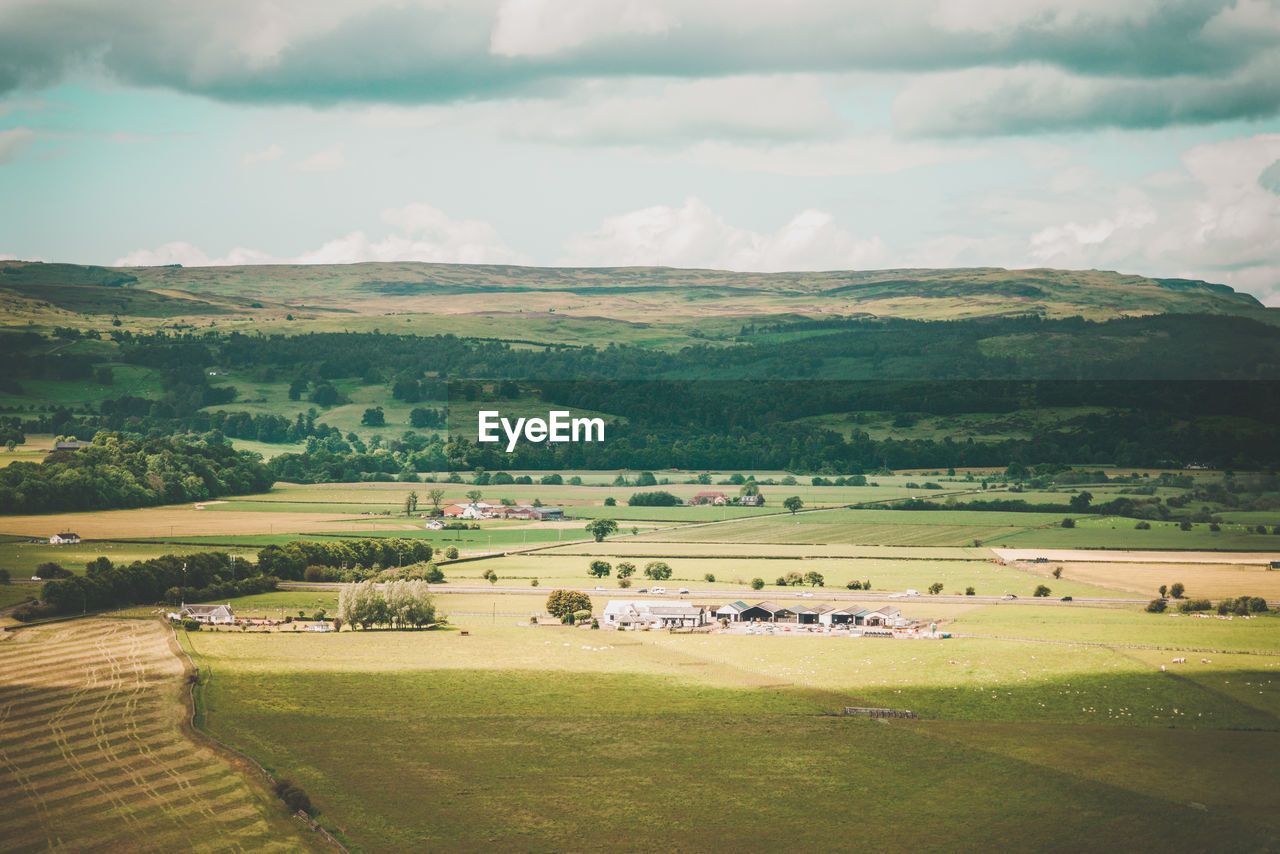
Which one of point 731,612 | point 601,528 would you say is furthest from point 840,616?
point 601,528

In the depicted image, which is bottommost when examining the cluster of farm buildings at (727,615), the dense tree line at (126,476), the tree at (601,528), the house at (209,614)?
the house at (209,614)

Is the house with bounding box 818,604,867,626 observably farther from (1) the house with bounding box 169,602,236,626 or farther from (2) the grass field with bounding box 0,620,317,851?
(2) the grass field with bounding box 0,620,317,851

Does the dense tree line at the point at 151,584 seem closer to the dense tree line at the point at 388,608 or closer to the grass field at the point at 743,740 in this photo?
the grass field at the point at 743,740

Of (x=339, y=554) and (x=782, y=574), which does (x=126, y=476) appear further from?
(x=782, y=574)

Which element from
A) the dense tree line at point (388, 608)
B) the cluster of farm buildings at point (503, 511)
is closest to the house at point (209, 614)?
the dense tree line at point (388, 608)

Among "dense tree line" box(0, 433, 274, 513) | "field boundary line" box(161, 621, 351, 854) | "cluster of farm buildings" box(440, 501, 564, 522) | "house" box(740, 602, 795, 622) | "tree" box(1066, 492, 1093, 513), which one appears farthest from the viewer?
"cluster of farm buildings" box(440, 501, 564, 522)

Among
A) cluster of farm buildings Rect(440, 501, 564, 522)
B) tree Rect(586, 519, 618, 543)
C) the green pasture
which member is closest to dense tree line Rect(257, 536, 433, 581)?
the green pasture
